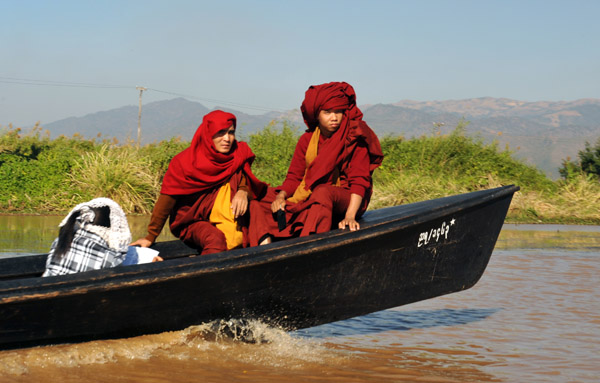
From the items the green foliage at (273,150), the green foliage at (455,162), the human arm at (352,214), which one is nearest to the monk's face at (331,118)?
the human arm at (352,214)

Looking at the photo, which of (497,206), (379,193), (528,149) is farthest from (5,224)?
(528,149)

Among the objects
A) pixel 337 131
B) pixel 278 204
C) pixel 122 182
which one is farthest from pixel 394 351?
pixel 122 182

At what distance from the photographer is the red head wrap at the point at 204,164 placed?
4.54m

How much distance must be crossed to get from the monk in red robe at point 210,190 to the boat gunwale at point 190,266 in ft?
2.18

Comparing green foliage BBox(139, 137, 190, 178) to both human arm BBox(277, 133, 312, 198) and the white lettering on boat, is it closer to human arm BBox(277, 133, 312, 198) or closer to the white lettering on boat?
human arm BBox(277, 133, 312, 198)

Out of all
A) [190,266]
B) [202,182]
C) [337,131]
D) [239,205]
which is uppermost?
[337,131]

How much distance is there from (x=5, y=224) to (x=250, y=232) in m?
9.08

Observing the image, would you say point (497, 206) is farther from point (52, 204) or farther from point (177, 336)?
point (52, 204)

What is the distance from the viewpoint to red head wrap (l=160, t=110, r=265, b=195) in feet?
14.9

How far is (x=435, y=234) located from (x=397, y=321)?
1336 millimetres

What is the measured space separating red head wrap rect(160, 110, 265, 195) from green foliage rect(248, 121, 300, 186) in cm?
1184

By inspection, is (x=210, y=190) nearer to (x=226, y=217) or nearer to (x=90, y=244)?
(x=226, y=217)

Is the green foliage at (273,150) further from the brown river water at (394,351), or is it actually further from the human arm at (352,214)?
the human arm at (352,214)

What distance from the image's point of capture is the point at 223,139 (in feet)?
14.9
